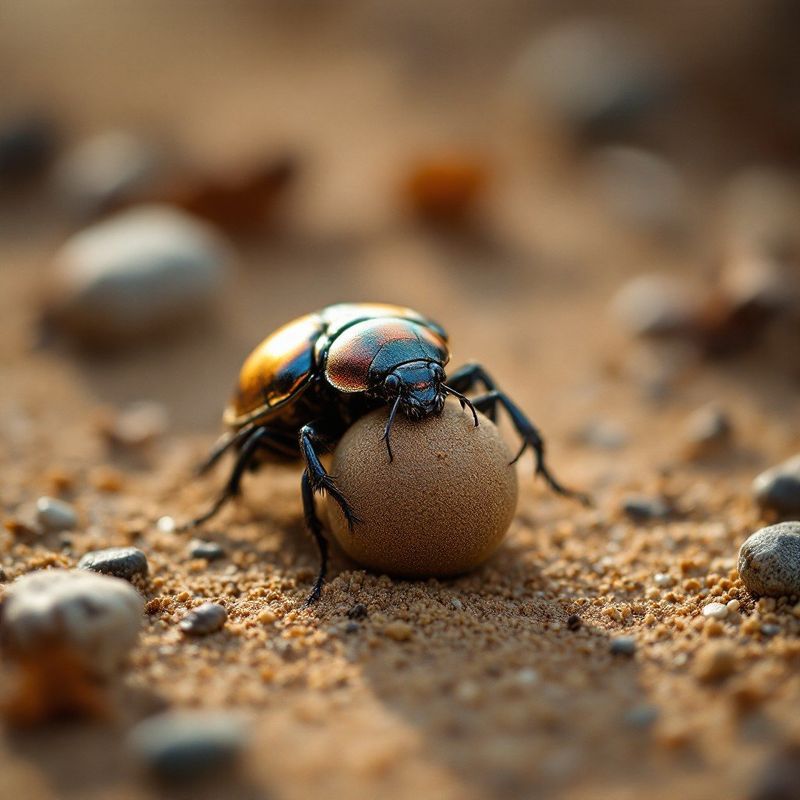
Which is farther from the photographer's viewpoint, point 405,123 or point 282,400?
point 405,123

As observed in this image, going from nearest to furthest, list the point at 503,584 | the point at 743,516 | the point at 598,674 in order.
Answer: the point at 598,674 → the point at 503,584 → the point at 743,516

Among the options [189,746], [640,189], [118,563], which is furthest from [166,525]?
[640,189]

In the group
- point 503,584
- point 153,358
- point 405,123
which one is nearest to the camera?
point 503,584

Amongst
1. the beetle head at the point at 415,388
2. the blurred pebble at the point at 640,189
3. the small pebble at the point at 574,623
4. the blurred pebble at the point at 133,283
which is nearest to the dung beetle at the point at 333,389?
the beetle head at the point at 415,388

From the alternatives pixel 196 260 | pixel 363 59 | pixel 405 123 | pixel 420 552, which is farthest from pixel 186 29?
pixel 420 552

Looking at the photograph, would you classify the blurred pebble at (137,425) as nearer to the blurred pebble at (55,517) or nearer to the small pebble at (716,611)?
the blurred pebble at (55,517)

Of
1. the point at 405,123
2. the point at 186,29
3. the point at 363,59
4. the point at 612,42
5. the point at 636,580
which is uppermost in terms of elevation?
the point at 186,29

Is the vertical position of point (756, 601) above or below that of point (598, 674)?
above

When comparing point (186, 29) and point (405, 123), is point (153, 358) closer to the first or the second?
point (405, 123)

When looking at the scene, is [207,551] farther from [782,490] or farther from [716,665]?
[782,490]
